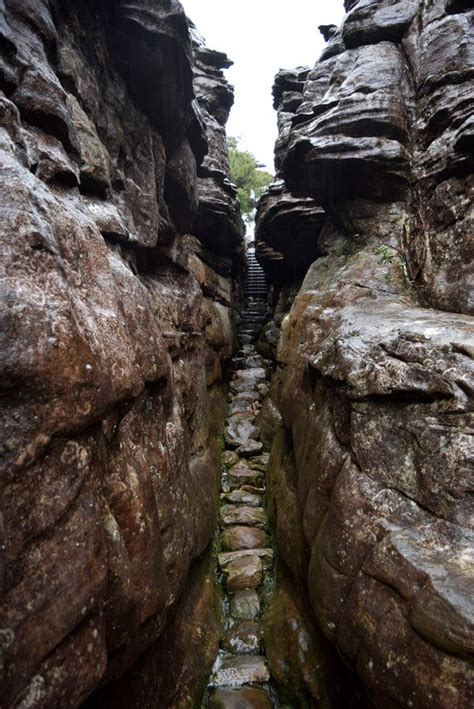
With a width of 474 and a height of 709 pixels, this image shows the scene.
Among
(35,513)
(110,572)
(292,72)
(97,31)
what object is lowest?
(110,572)

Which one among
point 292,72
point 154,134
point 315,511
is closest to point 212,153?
point 292,72

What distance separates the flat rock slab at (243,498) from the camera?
920cm

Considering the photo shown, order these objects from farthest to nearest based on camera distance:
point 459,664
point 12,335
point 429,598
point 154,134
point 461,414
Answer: point 154,134, point 461,414, point 429,598, point 459,664, point 12,335

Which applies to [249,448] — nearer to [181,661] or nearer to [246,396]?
[246,396]

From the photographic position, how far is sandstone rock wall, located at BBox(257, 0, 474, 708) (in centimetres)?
378

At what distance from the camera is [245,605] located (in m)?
6.78

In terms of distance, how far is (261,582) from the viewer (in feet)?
23.7

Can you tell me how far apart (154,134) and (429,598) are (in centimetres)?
944

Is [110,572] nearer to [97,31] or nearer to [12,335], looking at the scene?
[12,335]

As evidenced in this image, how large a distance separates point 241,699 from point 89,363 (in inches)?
206

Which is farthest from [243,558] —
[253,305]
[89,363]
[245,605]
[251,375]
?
[253,305]

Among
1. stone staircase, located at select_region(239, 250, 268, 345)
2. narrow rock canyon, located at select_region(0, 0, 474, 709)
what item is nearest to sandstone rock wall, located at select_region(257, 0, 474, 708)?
narrow rock canyon, located at select_region(0, 0, 474, 709)

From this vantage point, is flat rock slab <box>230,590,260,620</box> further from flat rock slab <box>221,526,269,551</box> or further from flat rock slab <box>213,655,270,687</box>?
flat rock slab <box>221,526,269,551</box>

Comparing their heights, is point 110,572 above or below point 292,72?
below
